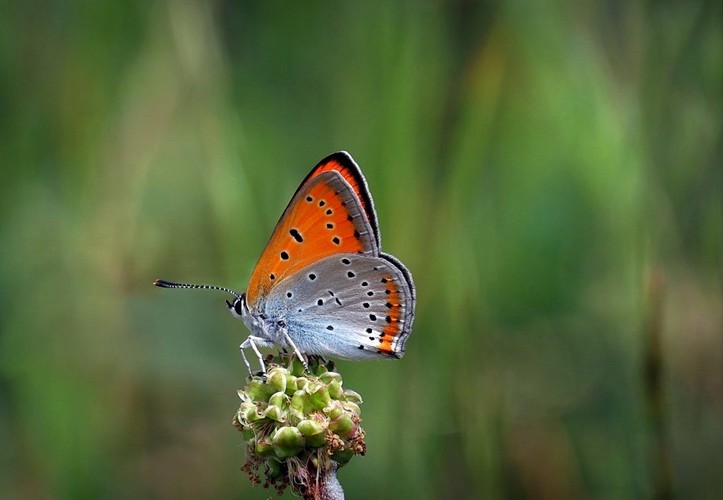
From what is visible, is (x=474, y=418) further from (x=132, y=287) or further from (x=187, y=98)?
(x=187, y=98)

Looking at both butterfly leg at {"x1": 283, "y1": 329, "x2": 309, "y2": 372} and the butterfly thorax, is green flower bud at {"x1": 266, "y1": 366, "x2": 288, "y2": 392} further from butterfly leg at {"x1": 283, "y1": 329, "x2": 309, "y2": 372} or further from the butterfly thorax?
the butterfly thorax

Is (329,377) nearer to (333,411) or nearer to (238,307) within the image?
(333,411)

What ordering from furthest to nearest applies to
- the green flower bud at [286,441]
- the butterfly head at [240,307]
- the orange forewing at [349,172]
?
1. the butterfly head at [240,307]
2. the orange forewing at [349,172]
3. the green flower bud at [286,441]

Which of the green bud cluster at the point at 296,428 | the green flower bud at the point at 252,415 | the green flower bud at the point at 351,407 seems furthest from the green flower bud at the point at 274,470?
the green flower bud at the point at 351,407

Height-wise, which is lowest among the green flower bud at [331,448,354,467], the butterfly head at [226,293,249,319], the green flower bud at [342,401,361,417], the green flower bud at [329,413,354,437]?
the green flower bud at [331,448,354,467]

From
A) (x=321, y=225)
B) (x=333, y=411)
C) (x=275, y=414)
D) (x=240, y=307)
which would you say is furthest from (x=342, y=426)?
(x=240, y=307)

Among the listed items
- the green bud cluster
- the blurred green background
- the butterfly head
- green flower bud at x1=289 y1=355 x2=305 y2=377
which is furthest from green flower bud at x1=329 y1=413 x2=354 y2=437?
the blurred green background

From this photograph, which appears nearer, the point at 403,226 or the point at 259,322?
the point at 259,322

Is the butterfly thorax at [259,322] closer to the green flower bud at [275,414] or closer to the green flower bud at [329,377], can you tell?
the green flower bud at [329,377]
